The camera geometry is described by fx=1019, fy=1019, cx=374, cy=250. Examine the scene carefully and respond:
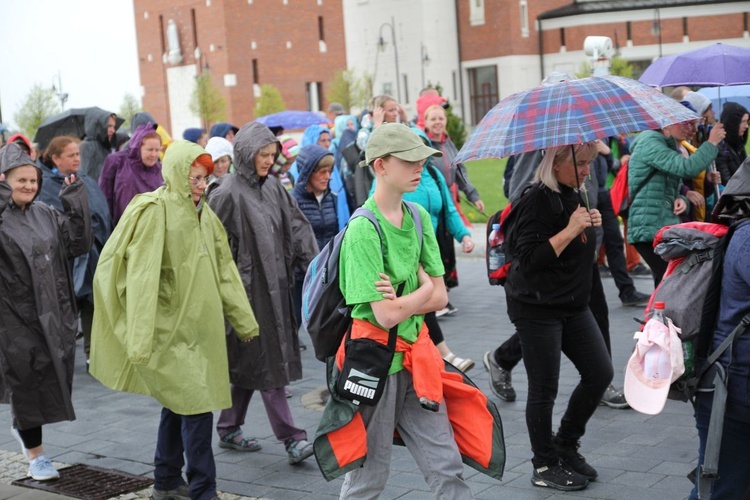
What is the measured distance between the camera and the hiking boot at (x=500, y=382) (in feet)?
23.2

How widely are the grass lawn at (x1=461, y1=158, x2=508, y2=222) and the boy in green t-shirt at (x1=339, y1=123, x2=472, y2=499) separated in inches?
454

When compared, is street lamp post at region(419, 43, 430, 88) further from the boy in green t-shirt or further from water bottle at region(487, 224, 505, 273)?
the boy in green t-shirt

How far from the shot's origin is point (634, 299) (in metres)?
10.3

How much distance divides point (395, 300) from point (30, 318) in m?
2.85

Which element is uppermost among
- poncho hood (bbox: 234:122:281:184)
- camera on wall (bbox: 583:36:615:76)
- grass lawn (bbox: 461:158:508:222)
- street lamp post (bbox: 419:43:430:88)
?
street lamp post (bbox: 419:43:430:88)

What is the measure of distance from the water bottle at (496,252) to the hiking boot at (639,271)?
6539 millimetres

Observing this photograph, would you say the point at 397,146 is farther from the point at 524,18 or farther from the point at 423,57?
the point at 524,18

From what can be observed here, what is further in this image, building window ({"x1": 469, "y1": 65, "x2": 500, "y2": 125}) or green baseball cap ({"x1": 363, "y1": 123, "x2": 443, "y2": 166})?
building window ({"x1": 469, "y1": 65, "x2": 500, "y2": 125})

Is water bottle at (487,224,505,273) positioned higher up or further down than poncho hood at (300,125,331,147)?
further down

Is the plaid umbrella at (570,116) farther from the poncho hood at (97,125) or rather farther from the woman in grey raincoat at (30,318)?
the poncho hood at (97,125)

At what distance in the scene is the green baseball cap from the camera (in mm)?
4102

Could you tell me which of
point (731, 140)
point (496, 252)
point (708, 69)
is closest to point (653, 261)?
point (708, 69)

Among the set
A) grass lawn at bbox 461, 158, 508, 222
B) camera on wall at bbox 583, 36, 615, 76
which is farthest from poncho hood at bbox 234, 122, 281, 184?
grass lawn at bbox 461, 158, 508, 222

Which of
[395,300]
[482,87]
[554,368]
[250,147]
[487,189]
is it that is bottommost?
[487,189]
